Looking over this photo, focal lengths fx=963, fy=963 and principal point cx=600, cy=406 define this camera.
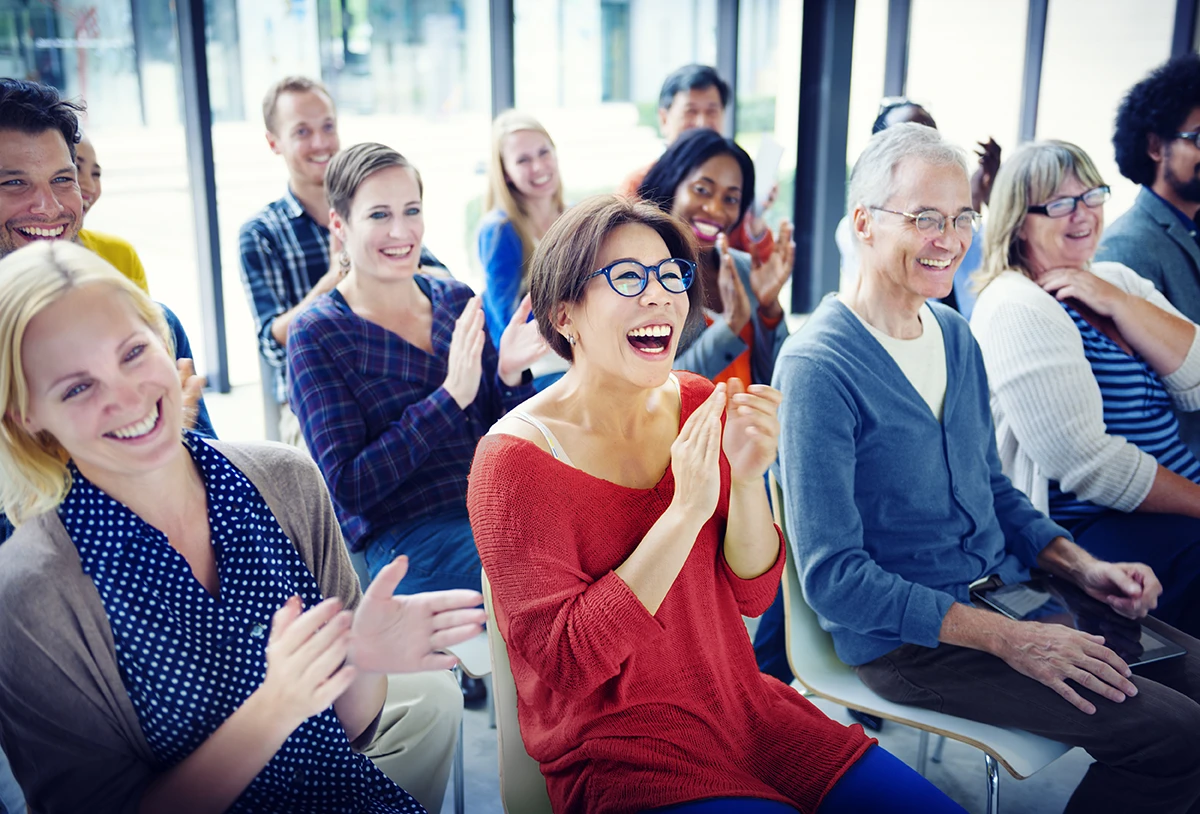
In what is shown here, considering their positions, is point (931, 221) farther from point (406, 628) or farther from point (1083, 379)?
point (406, 628)

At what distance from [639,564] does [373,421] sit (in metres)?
1.01

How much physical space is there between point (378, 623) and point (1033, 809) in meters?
1.65

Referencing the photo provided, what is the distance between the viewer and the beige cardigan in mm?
1115

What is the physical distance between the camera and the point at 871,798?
4.57 ft

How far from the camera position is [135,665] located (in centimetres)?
119

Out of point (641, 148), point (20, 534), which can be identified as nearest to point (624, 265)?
point (20, 534)

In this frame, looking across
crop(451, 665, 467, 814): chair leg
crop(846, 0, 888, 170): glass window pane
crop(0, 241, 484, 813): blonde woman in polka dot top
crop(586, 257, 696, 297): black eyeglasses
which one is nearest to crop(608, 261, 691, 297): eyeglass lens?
crop(586, 257, 696, 297): black eyeglasses

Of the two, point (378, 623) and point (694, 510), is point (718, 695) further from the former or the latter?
point (378, 623)

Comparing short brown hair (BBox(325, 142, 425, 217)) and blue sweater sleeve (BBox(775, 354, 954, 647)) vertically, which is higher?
short brown hair (BBox(325, 142, 425, 217))

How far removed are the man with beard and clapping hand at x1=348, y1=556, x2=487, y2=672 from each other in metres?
2.43

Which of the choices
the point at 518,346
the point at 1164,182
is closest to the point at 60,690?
the point at 518,346

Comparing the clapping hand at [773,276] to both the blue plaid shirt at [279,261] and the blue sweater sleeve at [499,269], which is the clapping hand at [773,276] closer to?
the blue sweater sleeve at [499,269]

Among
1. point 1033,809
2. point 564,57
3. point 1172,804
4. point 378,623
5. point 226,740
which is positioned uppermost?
point 564,57

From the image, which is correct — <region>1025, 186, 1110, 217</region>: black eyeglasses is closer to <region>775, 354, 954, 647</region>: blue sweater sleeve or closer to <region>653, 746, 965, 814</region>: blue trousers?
<region>775, 354, 954, 647</region>: blue sweater sleeve
